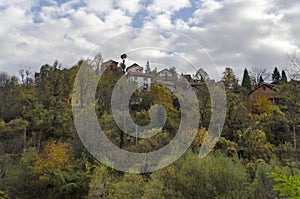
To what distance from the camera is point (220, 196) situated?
9.80 m

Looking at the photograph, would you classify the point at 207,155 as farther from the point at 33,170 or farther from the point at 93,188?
the point at 33,170

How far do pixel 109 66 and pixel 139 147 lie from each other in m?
5.09

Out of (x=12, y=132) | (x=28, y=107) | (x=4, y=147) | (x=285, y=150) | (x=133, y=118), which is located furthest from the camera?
(x=28, y=107)

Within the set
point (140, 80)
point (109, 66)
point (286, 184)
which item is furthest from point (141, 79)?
point (286, 184)

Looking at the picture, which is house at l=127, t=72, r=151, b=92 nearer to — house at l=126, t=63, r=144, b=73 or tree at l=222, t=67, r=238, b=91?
house at l=126, t=63, r=144, b=73

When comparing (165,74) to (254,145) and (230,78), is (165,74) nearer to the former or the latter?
(254,145)

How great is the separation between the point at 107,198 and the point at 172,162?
2.61m

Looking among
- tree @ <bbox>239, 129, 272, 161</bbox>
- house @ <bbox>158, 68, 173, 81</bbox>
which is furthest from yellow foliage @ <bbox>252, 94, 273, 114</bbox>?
house @ <bbox>158, 68, 173, 81</bbox>

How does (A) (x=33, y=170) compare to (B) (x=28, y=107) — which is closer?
(A) (x=33, y=170)

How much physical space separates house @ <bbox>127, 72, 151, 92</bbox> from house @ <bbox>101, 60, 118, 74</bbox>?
1.20m

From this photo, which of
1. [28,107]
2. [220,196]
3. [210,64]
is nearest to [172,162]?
[220,196]

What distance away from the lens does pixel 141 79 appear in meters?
15.6

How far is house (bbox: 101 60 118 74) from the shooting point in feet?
53.7

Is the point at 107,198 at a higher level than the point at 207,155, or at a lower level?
lower
